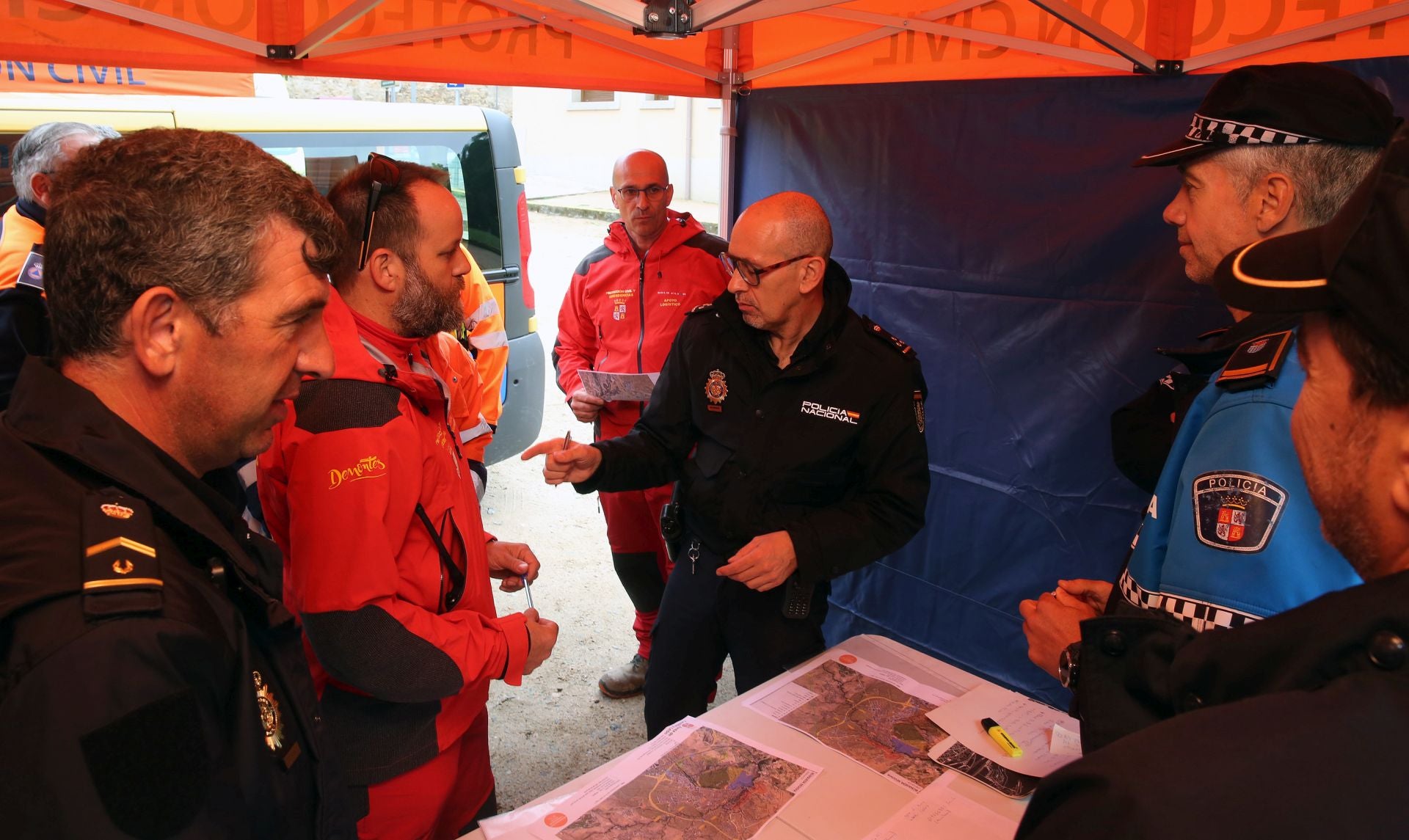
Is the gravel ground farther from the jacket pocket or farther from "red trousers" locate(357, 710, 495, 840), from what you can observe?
the jacket pocket

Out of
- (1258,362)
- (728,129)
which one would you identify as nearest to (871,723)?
(1258,362)

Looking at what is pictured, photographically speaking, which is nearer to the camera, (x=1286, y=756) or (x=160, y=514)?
(x=1286, y=756)

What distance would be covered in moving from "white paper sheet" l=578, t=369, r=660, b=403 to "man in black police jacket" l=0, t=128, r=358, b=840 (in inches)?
88.9

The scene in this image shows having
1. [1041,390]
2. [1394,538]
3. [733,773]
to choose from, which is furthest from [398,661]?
[1041,390]

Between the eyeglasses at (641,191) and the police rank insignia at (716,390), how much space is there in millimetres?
1479

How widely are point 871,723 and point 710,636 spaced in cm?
75

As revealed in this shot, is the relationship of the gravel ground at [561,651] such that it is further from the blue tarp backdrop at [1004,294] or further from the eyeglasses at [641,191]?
the eyeglasses at [641,191]

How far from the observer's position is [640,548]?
3.82m

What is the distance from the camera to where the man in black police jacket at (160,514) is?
0.78 meters

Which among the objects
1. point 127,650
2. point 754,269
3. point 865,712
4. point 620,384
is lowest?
point 865,712

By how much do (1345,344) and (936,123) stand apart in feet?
9.41

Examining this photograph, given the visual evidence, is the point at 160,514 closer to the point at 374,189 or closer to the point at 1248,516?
the point at 374,189

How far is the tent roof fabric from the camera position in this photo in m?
2.47

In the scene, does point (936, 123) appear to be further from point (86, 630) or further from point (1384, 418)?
point (86, 630)
